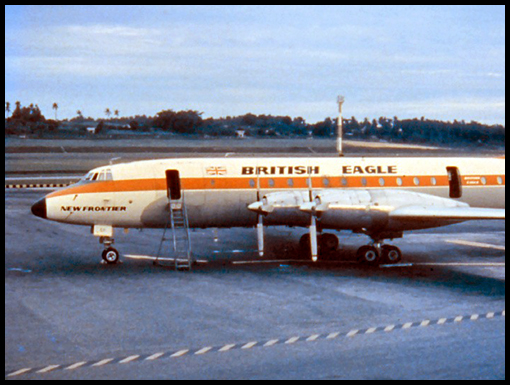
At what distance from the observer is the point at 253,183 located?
27281mm

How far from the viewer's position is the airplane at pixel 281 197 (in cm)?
2520

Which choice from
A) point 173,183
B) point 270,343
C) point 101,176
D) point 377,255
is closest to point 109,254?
point 101,176

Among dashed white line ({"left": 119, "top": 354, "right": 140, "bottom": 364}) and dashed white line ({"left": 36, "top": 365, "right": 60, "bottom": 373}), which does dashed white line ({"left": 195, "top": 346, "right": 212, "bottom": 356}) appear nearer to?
dashed white line ({"left": 119, "top": 354, "right": 140, "bottom": 364})

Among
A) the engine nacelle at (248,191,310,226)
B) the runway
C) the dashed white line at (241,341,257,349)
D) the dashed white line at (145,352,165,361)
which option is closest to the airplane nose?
the runway

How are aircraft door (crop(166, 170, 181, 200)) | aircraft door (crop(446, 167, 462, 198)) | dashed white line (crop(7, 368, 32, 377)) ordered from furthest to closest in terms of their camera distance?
aircraft door (crop(446, 167, 462, 198)) → aircraft door (crop(166, 170, 181, 200)) → dashed white line (crop(7, 368, 32, 377))

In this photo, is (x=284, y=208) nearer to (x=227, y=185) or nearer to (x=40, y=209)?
(x=227, y=185)

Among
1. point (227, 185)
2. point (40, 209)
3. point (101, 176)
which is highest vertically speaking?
point (101, 176)

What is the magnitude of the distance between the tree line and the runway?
248 ft

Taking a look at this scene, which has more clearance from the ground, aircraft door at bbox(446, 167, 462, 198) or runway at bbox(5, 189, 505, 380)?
aircraft door at bbox(446, 167, 462, 198)

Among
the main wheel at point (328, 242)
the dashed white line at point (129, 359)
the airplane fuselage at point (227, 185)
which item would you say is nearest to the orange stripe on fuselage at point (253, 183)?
the airplane fuselage at point (227, 185)

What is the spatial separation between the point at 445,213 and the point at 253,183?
803cm

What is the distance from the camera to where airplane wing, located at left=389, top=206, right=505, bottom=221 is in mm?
24016

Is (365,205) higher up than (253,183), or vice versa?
(253,183)

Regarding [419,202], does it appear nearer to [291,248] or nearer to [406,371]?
[291,248]
